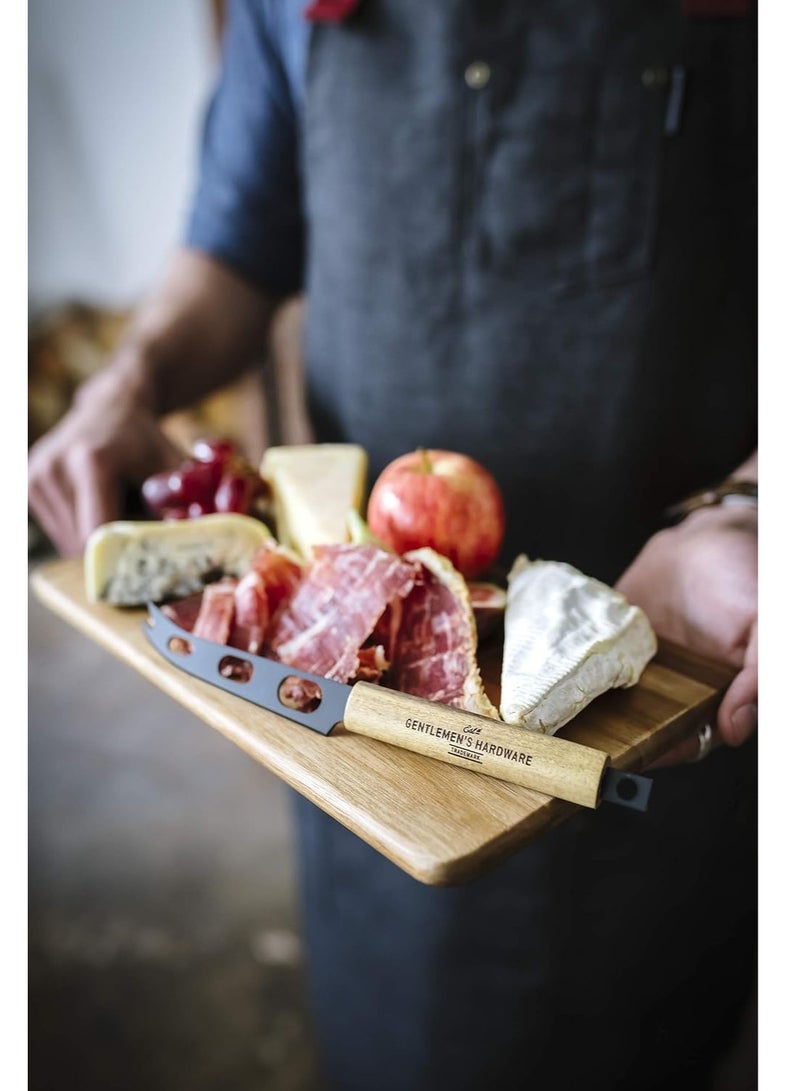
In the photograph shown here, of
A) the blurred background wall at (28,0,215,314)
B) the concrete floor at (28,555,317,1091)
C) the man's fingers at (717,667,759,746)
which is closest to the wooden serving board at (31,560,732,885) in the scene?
the man's fingers at (717,667,759,746)

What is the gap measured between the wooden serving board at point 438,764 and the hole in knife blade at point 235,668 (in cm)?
1

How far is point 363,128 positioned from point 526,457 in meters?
0.29

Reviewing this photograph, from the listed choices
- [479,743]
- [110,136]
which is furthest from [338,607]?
[110,136]

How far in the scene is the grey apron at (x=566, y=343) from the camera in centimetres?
62

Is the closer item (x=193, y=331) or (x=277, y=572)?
(x=277, y=572)

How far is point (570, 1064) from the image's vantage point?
584 millimetres

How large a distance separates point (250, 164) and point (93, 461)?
1.13 ft

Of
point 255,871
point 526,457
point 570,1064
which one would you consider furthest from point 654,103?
point 255,871

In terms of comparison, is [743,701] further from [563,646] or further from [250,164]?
[250,164]

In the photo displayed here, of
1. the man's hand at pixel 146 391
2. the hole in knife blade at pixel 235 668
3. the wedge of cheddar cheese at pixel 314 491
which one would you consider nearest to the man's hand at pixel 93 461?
the man's hand at pixel 146 391

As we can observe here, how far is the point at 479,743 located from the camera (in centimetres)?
40

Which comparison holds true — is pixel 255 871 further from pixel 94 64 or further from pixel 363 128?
pixel 94 64

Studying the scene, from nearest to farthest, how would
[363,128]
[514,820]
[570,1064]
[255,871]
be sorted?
[514,820] → [570,1064] → [363,128] → [255,871]

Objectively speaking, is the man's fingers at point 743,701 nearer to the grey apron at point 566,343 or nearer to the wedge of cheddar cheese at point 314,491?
the grey apron at point 566,343
